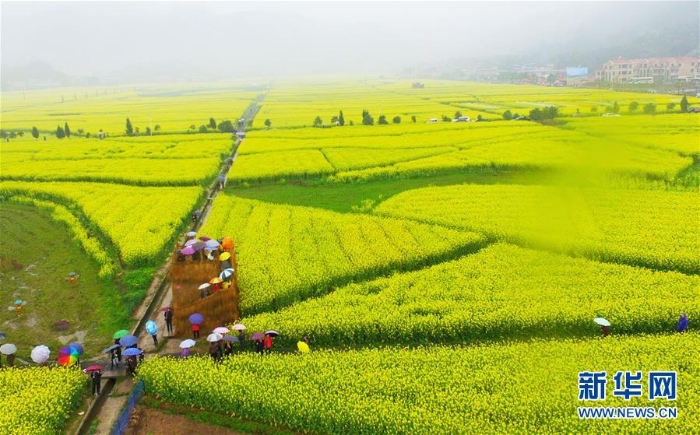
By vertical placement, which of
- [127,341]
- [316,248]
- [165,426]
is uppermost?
[316,248]

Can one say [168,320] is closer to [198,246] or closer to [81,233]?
[198,246]

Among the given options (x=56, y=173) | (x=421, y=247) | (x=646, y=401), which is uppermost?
(x=56, y=173)

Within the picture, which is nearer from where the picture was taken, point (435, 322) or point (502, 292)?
point (435, 322)

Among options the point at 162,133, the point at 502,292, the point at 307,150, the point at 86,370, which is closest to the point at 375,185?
the point at 307,150

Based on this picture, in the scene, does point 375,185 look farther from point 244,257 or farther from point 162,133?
point 162,133

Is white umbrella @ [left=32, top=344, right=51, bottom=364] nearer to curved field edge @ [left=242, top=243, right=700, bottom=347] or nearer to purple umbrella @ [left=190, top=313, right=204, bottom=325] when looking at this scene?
purple umbrella @ [left=190, top=313, right=204, bottom=325]

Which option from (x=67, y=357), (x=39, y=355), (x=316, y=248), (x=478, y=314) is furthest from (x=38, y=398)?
(x=478, y=314)

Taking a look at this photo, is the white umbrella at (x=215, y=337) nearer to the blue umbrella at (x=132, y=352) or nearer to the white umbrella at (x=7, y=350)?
the blue umbrella at (x=132, y=352)
